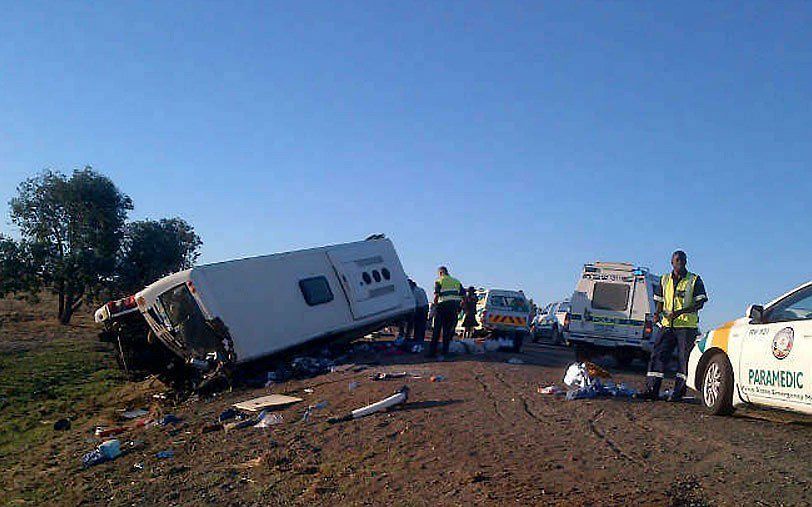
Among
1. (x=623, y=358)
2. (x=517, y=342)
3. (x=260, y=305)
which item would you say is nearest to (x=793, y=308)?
(x=260, y=305)

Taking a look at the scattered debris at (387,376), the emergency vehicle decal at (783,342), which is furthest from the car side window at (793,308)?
the scattered debris at (387,376)

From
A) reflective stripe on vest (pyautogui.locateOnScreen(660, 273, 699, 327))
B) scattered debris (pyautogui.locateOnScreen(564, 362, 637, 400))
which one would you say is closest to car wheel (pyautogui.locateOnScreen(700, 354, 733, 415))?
reflective stripe on vest (pyautogui.locateOnScreen(660, 273, 699, 327))

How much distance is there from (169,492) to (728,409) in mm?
6140

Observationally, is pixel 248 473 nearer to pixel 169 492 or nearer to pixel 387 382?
pixel 169 492

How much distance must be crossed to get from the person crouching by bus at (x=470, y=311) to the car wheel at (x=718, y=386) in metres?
11.4

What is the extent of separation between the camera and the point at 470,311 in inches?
843

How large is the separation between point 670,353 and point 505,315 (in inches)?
414

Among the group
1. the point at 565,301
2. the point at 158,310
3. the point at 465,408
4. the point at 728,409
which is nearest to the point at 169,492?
the point at 465,408

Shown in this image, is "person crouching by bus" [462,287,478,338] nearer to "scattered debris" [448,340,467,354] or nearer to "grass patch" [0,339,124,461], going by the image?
"scattered debris" [448,340,467,354]

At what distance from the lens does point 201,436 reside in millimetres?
9852

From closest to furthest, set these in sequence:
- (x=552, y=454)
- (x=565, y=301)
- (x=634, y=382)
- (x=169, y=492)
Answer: (x=552, y=454) < (x=169, y=492) < (x=634, y=382) < (x=565, y=301)

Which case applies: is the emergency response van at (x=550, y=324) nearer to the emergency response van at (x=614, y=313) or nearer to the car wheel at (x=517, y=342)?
the car wheel at (x=517, y=342)

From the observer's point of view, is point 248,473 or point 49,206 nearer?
point 248,473

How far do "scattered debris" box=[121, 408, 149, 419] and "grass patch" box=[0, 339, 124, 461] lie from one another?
0.99 meters
